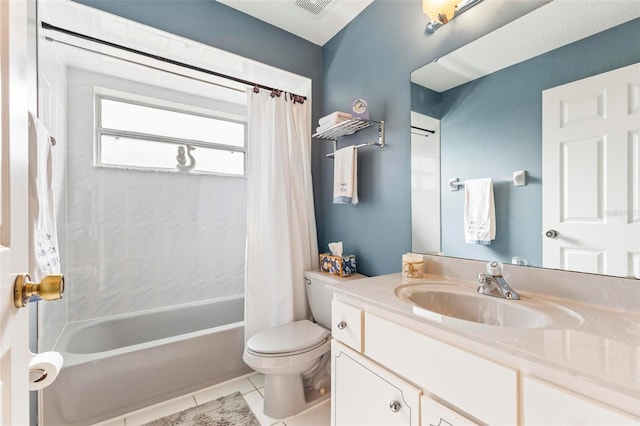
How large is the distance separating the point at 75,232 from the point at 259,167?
55.9 inches

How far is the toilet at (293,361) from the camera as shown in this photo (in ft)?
4.63

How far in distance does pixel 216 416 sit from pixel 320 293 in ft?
2.86

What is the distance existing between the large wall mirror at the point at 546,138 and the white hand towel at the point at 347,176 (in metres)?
0.50

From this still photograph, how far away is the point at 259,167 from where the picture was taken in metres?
1.91

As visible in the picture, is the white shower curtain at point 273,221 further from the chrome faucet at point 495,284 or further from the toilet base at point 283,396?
the chrome faucet at point 495,284

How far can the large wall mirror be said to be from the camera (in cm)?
85

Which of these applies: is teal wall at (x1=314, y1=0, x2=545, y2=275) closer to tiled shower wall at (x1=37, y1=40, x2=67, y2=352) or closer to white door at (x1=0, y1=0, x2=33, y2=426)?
white door at (x1=0, y1=0, x2=33, y2=426)

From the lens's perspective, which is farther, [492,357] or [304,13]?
[304,13]

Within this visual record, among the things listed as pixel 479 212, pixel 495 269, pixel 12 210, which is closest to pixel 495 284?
pixel 495 269

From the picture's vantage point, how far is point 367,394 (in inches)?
37.9

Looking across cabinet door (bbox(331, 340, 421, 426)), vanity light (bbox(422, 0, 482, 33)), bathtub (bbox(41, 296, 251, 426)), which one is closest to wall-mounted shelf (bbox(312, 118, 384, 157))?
vanity light (bbox(422, 0, 482, 33))

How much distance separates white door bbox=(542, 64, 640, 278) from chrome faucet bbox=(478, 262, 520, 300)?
6.6 inches

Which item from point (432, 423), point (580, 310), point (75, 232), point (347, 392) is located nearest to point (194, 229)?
point (75, 232)

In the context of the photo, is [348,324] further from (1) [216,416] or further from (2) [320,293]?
(1) [216,416]
